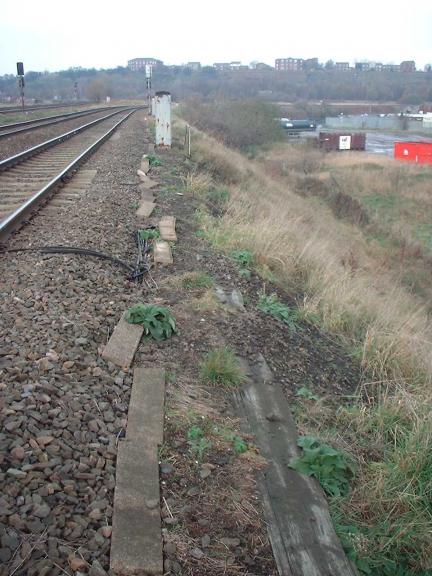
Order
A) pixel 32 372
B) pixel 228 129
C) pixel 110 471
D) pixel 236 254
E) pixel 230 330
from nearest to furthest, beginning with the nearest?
pixel 110 471
pixel 32 372
pixel 230 330
pixel 236 254
pixel 228 129

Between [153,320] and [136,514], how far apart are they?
2.04m

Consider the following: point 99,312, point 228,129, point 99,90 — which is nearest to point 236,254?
point 99,312

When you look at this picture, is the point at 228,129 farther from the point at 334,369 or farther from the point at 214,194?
the point at 334,369

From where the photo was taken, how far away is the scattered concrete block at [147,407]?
3236 mm

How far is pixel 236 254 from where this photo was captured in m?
7.20

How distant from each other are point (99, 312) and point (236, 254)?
9.70 feet

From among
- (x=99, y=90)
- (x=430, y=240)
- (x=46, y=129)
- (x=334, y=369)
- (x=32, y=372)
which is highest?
(x=99, y=90)

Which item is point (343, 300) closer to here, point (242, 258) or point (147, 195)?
point (242, 258)

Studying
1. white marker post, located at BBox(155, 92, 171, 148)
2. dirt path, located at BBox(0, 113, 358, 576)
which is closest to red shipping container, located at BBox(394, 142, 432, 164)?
white marker post, located at BBox(155, 92, 171, 148)

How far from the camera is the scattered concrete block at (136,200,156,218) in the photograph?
27.1ft

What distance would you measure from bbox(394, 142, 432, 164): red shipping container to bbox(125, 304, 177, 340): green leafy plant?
47037 millimetres

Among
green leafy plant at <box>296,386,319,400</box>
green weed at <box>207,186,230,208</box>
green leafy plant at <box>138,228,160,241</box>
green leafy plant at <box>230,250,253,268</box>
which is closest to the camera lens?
green leafy plant at <box>296,386,319,400</box>

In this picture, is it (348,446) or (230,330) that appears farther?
(230,330)

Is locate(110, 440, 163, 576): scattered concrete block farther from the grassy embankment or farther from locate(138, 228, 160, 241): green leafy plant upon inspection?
locate(138, 228, 160, 241): green leafy plant
